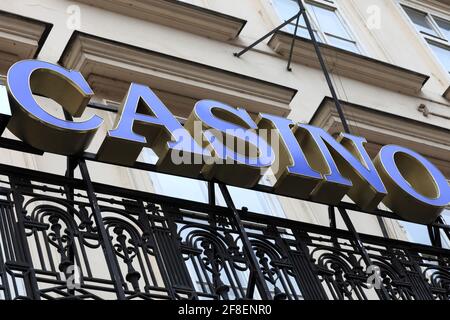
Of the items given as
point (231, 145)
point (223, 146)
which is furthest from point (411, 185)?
point (223, 146)

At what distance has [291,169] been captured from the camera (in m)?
7.19

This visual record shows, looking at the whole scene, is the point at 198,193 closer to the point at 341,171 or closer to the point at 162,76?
the point at 162,76

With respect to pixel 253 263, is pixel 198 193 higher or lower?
higher

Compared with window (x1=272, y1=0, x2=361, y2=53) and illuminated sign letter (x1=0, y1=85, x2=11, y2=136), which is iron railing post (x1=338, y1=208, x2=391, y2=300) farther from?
window (x1=272, y1=0, x2=361, y2=53)

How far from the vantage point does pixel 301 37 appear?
11.1 meters

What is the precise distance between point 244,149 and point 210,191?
496 millimetres

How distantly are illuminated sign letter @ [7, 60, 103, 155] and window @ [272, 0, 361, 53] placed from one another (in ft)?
17.8

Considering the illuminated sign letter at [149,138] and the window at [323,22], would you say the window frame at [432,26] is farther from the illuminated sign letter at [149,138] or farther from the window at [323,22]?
the illuminated sign letter at [149,138]

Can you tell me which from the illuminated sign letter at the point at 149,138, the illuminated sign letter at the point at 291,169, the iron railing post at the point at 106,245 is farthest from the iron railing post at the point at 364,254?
the iron railing post at the point at 106,245

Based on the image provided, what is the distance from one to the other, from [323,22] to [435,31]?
235 centimetres

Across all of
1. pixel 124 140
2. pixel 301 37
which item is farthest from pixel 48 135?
pixel 301 37

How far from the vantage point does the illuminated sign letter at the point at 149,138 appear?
21.8 feet

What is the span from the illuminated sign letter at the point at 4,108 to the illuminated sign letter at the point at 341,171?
2.61m

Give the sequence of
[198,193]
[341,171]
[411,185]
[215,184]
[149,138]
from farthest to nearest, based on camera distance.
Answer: [198,193], [215,184], [411,185], [341,171], [149,138]
